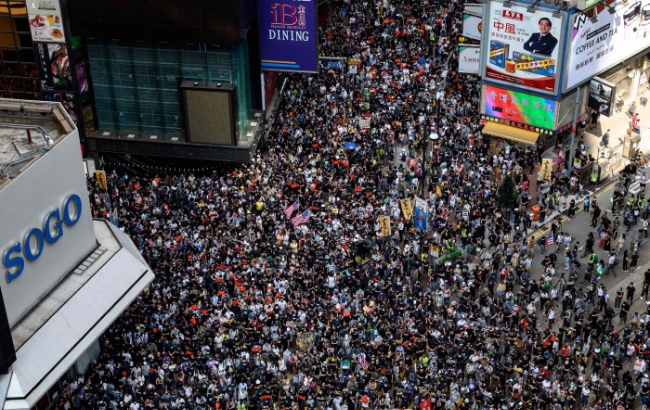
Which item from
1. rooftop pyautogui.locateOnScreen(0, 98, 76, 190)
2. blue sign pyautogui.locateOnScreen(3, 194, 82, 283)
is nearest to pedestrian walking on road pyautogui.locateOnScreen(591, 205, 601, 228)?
blue sign pyautogui.locateOnScreen(3, 194, 82, 283)

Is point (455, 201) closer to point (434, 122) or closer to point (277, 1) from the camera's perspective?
point (434, 122)

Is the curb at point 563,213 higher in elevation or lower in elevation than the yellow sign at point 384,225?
lower

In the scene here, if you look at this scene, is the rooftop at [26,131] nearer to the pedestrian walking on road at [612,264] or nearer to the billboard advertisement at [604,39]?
the pedestrian walking on road at [612,264]

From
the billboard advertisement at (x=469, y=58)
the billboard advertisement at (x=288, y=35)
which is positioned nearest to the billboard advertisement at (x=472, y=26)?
the billboard advertisement at (x=469, y=58)

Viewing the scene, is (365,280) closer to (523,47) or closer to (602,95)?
(523,47)

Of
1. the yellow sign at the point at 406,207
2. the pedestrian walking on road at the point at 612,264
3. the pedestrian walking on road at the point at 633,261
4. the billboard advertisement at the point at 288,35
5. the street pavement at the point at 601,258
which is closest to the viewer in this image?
the street pavement at the point at 601,258

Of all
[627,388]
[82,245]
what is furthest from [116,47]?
[627,388]
